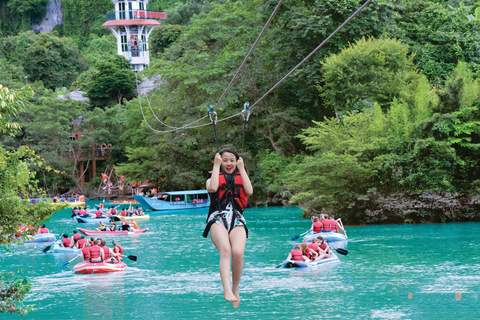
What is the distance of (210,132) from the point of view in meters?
48.8

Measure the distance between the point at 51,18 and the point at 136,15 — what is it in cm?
1741

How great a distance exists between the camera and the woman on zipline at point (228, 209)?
709 cm

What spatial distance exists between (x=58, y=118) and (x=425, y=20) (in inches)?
1221

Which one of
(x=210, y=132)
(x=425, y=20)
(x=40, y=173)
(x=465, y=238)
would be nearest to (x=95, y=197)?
(x=40, y=173)

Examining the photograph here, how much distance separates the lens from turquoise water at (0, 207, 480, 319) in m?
16.9

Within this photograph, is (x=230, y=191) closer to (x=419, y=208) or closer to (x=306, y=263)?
(x=306, y=263)

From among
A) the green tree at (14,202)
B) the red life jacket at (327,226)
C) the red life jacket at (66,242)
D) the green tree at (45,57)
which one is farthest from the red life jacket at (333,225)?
the green tree at (45,57)

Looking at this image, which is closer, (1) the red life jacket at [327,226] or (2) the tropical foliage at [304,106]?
(1) the red life jacket at [327,226]

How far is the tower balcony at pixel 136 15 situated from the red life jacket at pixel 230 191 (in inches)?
2846

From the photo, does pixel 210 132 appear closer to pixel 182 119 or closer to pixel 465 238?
pixel 182 119

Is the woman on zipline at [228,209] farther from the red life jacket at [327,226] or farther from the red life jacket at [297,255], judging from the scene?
the red life jacket at [327,226]

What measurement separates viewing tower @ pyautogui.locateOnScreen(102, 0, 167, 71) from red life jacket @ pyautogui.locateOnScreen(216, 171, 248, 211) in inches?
2776

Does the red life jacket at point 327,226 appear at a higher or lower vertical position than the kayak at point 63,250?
higher

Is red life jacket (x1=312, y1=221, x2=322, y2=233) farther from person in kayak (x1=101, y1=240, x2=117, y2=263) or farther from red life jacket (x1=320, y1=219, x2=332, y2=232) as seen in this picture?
person in kayak (x1=101, y1=240, x2=117, y2=263)
